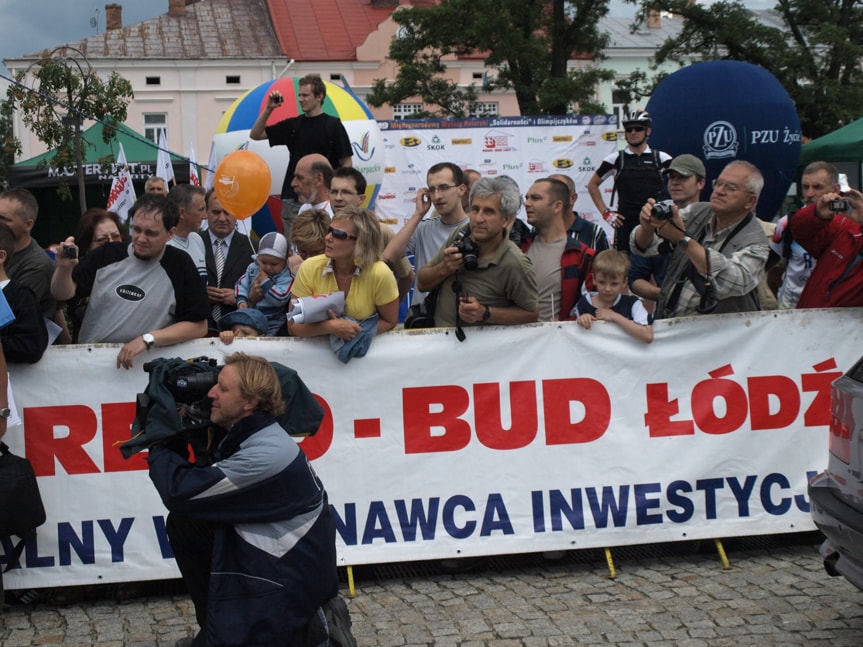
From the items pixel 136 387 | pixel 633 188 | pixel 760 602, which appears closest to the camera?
pixel 760 602

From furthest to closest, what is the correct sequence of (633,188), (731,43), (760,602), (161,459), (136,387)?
1. (731,43)
2. (633,188)
3. (136,387)
4. (760,602)
5. (161,459)

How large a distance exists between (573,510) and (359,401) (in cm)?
130

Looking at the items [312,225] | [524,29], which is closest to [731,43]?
[524,29]

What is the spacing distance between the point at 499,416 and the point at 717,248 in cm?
152

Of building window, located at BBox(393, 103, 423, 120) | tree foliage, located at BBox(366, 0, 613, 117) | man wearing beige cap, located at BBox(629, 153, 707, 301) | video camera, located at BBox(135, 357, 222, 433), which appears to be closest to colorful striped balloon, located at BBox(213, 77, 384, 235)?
man wearing beige cap, located at BBox(629, 153, 707, 301)

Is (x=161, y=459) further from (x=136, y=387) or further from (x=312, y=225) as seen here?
(x=312, y=225)

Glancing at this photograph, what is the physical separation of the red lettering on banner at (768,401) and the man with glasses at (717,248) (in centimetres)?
44

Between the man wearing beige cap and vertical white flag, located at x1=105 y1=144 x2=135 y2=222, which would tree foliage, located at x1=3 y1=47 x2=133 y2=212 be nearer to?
vertical white flag, located at x1=105 y1=144 x2=135 y2=222

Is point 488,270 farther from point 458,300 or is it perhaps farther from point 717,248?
point 717,248

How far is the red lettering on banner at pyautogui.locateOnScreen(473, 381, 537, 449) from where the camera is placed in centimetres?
573

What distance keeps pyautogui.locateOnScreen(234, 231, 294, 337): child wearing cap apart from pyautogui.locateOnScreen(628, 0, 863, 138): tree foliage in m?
26.6

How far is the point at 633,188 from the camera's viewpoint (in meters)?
9.12

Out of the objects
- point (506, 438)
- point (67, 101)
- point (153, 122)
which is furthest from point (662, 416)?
point (153, 122)

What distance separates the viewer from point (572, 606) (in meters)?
5.16
